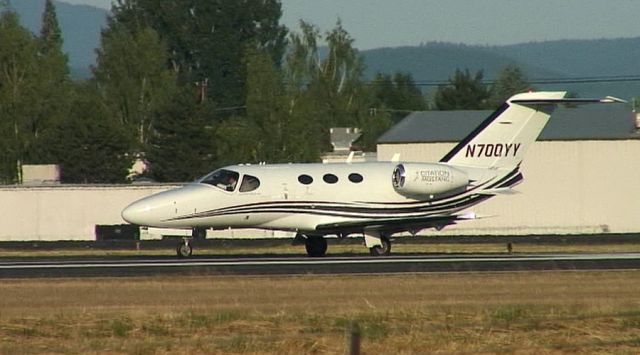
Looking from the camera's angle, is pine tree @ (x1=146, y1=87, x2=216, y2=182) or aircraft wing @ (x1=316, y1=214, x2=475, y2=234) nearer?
aircraft wing @ (x1=316, y1=214, x2=475, y2=234)

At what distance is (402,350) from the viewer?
18.9 m

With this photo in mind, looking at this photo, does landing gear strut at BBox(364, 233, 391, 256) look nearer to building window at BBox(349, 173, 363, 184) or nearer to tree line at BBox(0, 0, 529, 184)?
building window at BBox(349, 173, 363, 184)

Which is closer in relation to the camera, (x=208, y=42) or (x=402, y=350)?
(x=402, y=350)

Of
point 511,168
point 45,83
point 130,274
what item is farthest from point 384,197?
point 45,83

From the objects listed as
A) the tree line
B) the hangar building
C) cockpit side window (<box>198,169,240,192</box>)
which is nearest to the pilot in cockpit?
cockpit side window (<box>198,169,240,192</box>)

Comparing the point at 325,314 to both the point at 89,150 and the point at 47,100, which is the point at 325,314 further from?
the point at 47,100

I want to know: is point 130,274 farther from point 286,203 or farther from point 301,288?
point 286,203

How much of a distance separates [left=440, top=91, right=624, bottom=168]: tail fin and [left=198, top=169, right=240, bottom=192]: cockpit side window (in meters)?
6.27

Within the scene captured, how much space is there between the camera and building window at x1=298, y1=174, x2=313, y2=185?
37906 mm

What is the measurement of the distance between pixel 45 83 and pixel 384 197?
43.1 meters

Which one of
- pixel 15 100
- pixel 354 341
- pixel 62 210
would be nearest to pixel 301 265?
pixel 354 341

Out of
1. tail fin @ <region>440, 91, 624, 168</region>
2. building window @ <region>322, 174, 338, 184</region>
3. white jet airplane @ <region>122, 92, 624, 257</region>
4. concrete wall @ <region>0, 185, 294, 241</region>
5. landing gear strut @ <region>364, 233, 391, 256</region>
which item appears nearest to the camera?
white jet airplane @ <region>122, 92, 624, 257</region>

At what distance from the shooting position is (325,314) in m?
22.5

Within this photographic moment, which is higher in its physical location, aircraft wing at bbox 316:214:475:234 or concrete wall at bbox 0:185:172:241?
aircraft wing at bbox 316:214:475:234
